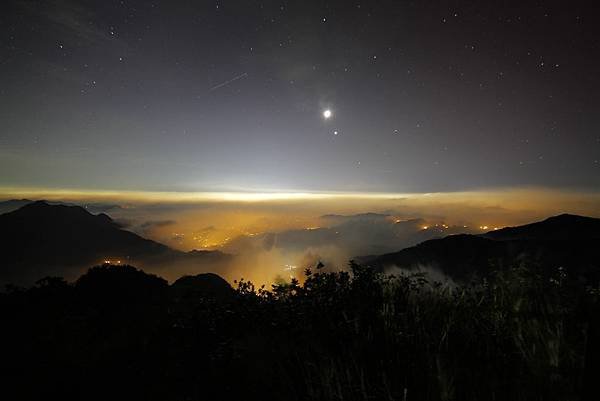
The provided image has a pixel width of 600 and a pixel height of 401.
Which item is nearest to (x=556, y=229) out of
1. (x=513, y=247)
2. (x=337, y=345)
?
(x=513, y=247)

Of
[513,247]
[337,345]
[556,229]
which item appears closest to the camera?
[337,345]

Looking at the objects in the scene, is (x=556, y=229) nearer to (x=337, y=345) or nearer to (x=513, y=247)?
(x=513, y=247)

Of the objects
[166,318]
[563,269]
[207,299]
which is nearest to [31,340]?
[166,318]

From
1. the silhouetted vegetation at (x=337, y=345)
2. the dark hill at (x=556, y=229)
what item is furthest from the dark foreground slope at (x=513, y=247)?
the silhouetted vegetation at (x=337, y=345)

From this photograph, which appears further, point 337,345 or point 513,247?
point 513,247

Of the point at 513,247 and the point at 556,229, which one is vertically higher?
the point at 556,229

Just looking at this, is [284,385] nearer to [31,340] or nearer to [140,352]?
[140,352]

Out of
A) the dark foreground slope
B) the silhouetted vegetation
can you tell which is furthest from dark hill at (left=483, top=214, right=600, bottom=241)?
the silhouetted vegetation
